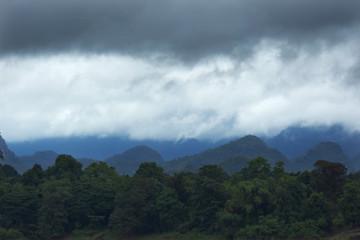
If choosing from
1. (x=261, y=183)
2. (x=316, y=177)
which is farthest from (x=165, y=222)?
(x=316, y=177)

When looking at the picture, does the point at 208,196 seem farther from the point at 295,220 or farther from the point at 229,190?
the point at 295,220

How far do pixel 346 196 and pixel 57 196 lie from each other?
38.8 m

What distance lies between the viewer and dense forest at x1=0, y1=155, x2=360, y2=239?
49438 millimetres

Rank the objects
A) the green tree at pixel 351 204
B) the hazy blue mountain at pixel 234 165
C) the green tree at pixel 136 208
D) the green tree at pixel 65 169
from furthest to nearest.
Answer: the hazy blue mountain at pixel 234 165
the green tree at pixel 65 169
the green tree at pixel 136 208
the green tree at pixel 351 204

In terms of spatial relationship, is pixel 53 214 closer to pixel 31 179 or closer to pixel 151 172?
pixel 31 179

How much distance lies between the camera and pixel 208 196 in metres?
55.5

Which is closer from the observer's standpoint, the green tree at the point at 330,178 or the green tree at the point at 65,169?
the green tree at the point at 330,178

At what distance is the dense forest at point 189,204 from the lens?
1946 inches

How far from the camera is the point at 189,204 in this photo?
194ft

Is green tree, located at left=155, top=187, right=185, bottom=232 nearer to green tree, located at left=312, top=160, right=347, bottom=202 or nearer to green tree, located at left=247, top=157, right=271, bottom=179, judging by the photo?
green tree, located at left=247, top=157, right=271, bottom=179

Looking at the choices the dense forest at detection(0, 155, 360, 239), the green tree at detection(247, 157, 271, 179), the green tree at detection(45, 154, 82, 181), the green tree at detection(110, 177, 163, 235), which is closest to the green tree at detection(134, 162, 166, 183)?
the dense forest at detection(0, 155, 360, 239)

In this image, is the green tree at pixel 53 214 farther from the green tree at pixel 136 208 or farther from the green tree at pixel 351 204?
the green tree at pixel 351 204

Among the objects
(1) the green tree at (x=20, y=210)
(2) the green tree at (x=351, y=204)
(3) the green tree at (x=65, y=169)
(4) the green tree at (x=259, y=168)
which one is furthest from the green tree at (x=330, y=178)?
(1) the green tree at (x=20, y=210)

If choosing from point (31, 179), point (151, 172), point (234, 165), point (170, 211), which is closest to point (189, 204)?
point (170, 211)
